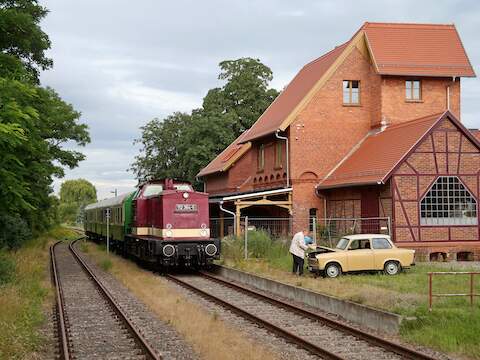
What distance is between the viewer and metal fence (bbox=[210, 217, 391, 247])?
26.1 m

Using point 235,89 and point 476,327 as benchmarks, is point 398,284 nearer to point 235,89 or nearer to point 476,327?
point 476,327

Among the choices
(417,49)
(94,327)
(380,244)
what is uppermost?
(417,49)

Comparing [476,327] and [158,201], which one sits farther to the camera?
[158,201]

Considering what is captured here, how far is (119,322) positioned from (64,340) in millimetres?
2421

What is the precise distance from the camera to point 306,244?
65.8ft

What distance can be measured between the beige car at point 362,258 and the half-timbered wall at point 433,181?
6761mm

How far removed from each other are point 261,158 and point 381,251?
19.3 m

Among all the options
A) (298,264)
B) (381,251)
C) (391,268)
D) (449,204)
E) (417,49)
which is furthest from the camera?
(417,49)

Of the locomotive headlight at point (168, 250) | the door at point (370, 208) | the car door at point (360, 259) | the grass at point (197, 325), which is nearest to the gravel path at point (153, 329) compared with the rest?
the grass at point (197, 325)

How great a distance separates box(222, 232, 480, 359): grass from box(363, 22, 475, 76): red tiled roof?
1223cm

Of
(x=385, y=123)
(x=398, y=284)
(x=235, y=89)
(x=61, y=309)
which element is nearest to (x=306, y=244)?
(x=398, y=284)

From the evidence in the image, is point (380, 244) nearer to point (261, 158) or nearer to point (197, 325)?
point (197, 325)

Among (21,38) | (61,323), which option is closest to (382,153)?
(21,38)

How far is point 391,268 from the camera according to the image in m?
19.4
